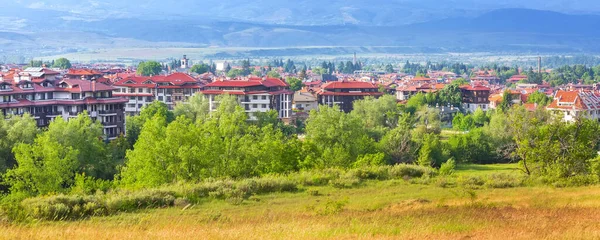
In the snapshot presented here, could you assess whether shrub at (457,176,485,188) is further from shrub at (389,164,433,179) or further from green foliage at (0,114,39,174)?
green foliage at (0,114,39,174)

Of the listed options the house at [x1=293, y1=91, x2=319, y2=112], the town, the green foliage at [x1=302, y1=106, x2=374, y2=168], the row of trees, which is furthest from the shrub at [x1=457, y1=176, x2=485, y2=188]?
the house at [x1=293, y1=91, x2=319, y2=112]

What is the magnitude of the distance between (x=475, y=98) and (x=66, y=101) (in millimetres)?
48900

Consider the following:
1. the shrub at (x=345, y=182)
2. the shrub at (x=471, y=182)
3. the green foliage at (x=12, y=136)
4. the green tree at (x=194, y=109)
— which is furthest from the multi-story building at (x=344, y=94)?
the shrub at (x=345, y=182)

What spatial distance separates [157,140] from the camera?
31.4 metres

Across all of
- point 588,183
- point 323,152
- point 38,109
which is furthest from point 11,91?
point 588,183

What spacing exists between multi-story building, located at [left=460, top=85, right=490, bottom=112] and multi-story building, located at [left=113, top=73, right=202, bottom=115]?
2834cm

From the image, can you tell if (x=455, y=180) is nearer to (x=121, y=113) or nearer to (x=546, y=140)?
Result: (x=546, y=140)

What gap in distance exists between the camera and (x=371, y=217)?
1709 cm

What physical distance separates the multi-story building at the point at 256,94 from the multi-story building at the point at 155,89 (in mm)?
3060

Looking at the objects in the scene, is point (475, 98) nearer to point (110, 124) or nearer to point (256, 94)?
point (256, 94)

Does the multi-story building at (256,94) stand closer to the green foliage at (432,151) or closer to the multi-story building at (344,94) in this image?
the multi-story building at (344,94)

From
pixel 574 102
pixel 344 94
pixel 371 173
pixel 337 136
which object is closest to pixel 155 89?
pixel 344 94

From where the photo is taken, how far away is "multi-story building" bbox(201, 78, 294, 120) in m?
73.2

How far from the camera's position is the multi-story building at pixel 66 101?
56.0 meters
